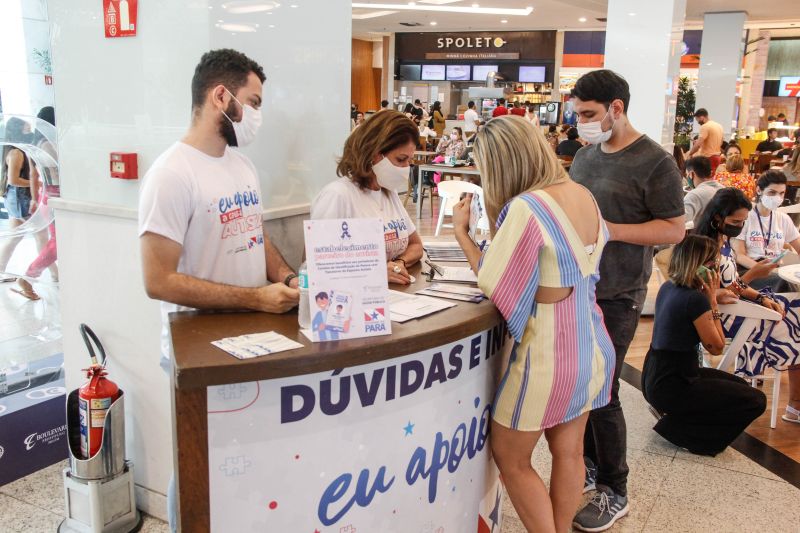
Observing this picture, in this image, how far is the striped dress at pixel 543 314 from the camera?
74.4 inches

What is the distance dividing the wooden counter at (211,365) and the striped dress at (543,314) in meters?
0.30

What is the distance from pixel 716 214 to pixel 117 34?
10.4 feet

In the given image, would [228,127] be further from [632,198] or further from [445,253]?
[632,198]

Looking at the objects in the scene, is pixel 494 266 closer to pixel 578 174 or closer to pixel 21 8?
pixel 578 174

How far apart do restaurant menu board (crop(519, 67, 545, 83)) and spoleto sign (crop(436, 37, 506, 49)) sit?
1.02m

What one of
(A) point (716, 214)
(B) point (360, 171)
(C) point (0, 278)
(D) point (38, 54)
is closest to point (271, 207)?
(B) point (360, 171)

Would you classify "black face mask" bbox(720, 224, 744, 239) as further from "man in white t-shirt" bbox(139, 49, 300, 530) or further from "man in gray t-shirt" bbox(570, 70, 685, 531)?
"man in white t-shirt" bbox(139, 49, 300, 530)

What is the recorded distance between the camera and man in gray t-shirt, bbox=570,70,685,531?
250cm

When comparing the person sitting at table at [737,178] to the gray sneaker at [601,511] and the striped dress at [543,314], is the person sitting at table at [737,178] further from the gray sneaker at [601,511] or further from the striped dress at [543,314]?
the striped dress at [543,314]

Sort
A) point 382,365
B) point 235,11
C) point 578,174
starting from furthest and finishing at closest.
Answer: point 578,174, point 235,11, point 382,365

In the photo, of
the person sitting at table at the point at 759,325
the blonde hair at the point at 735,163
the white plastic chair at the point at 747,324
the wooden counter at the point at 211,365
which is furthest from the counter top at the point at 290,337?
the blonde hair at the point at 735,163

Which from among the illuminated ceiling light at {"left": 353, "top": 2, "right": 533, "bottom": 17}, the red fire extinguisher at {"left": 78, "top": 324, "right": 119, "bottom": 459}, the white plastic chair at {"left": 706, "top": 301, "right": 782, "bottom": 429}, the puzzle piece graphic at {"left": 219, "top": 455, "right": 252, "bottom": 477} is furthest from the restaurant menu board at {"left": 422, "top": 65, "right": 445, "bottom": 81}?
the puzzle piece graphic at {"left": 219, "top": 455, "right": 252, "bottom": 477}

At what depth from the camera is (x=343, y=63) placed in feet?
9.34

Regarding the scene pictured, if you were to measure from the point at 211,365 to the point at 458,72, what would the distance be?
19.7 metres
